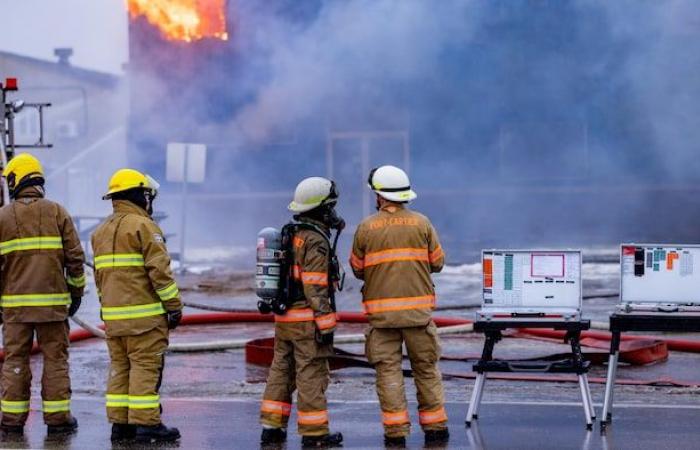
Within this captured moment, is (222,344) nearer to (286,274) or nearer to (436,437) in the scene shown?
(286,274)

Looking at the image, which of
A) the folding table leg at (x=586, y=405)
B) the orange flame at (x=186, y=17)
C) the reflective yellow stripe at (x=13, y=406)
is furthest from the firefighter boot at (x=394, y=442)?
the orange flame at (x=186, y=17)

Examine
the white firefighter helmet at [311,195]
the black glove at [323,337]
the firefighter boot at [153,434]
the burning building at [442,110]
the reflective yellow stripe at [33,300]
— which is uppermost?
the burning building at [442,110]

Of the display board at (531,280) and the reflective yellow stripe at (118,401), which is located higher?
the display board at (531,280)

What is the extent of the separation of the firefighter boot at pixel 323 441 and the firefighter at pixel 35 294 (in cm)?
152

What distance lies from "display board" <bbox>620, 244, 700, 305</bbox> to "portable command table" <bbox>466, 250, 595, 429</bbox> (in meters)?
0.30

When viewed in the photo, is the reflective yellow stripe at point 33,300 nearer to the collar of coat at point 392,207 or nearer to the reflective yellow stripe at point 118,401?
the reflective yellow stripe at point 118,401

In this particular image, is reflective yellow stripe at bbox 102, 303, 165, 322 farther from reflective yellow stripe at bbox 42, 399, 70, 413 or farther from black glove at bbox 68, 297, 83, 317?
reflective yellow stripe at bbox 42, 399, 70, 413

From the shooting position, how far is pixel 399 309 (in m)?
6.92

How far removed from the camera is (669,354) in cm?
1056

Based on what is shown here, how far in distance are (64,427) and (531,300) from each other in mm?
2929

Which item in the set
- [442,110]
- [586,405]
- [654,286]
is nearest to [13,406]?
[586,405]

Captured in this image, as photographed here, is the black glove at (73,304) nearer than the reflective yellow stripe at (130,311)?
No

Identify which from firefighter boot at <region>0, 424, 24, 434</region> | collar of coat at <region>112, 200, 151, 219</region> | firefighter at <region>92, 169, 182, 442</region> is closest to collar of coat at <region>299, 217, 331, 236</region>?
firefighter at <region>92, 169, 182, 442</region>

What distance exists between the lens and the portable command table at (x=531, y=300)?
7293mm
